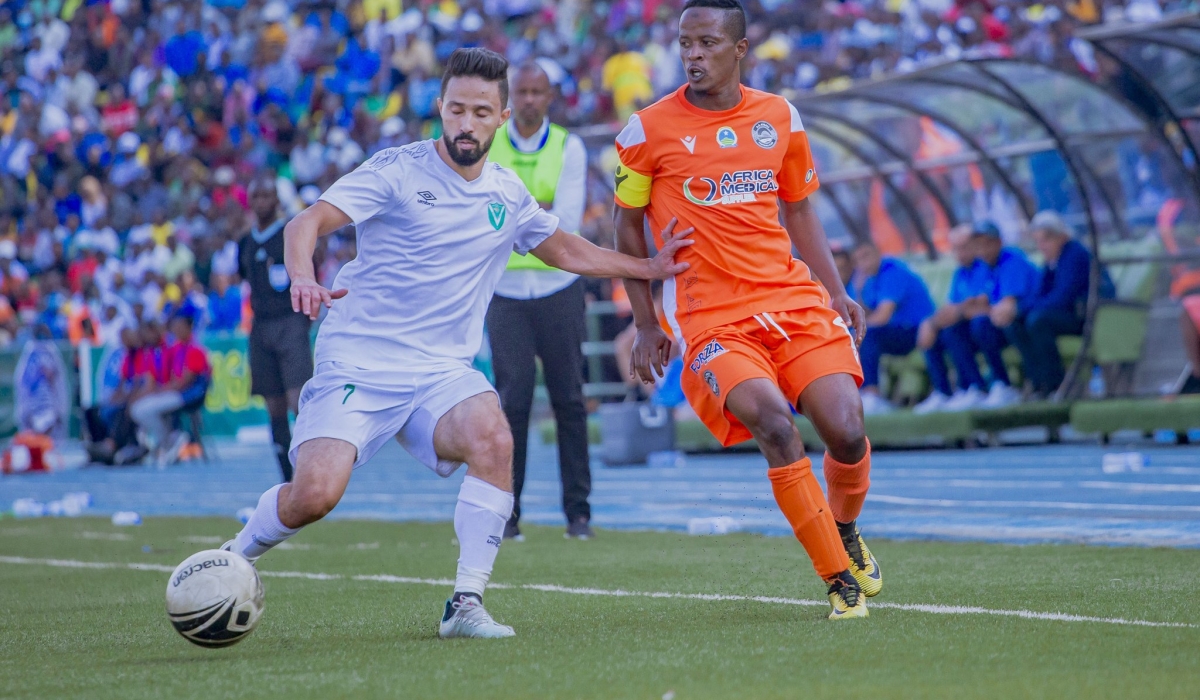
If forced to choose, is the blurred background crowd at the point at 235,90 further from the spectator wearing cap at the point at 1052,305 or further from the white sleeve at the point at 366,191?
the white sleeve at the point at 366,191

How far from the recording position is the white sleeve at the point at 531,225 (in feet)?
19.6

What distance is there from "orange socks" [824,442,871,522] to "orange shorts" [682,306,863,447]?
28cm

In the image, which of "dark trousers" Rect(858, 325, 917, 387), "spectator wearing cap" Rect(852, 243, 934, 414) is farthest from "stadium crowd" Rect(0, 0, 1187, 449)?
"dark trousers" Rect(858, 325, 917, 387)

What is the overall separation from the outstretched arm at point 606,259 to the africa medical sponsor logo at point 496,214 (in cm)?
25

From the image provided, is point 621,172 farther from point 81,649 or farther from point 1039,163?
point 1039,163

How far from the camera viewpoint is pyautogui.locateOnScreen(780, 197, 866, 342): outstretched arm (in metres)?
6.10

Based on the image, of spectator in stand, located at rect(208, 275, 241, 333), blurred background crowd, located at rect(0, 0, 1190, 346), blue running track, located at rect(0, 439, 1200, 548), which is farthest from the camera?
spectator in stand, located at rect(208, 275, 241, 333)

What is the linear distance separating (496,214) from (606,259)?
45 cm

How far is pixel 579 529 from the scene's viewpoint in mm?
9164

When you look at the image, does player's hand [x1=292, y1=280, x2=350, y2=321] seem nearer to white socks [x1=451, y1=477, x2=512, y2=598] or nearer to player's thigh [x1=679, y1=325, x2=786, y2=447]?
white socks [x1=451, y1=477, x2=512, y2=598]

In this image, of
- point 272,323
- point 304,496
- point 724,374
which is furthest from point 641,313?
point 272,323

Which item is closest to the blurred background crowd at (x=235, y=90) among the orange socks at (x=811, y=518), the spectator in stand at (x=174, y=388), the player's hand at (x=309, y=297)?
the spectator in stand at (x=174, y=388)

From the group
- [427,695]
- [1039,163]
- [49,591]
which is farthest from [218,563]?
[1039,163]

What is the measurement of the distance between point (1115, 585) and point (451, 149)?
298 centimetres
